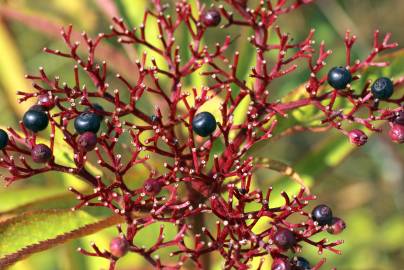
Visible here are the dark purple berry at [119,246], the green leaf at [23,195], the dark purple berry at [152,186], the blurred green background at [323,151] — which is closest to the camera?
the dark purple berry at [119,246]

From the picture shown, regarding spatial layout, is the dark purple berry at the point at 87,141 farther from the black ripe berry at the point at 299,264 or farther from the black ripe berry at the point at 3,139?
the black ripe berry at the point at 299,264

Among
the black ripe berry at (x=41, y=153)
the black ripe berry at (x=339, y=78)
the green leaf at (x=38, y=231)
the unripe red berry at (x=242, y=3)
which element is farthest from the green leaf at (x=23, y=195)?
the black ripe berry at (x=339, y=78)

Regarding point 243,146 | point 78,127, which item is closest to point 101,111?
point 78,127

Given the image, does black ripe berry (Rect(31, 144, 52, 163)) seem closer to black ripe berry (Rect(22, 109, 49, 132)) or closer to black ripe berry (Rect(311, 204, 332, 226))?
black ripe berry (Rect(22, 109, 49, 132))

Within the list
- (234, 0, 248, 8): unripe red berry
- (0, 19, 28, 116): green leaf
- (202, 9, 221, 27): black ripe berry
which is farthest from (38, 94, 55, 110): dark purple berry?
(0, 19, 28, 116): green leaf

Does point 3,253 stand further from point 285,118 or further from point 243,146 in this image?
point 285,118

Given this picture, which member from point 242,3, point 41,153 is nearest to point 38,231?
point 41,153
